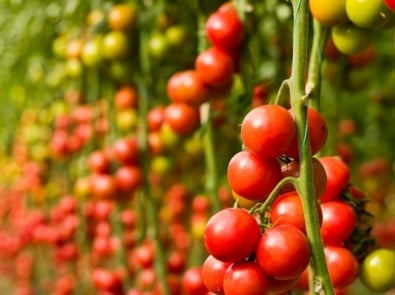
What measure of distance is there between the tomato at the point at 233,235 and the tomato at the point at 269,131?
52 mm

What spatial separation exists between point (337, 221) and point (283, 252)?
177 millimetres

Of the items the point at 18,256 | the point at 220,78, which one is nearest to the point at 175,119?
the point at 220,78

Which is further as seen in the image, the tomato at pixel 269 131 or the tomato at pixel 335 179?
the tomato at pixel 335 179

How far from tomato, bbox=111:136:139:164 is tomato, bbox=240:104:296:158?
82 centimetres

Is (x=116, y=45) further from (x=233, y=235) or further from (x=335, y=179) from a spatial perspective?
(x=233, y=235)

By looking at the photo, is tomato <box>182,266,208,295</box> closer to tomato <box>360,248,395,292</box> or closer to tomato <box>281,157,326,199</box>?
tomato <box>360,248,395,292</box>

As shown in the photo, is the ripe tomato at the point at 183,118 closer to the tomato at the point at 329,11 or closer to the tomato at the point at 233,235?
the tomato at the point at 329,11

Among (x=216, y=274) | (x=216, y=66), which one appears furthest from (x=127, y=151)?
(x=216, y=274)

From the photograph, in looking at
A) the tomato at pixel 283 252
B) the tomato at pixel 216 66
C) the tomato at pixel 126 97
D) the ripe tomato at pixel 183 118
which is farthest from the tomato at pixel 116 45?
A: the tomato at pixel 283 252

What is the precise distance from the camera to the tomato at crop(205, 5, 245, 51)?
921 millimetres

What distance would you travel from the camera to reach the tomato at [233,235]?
21.4 inches

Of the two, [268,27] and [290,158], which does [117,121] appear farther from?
[290,158]

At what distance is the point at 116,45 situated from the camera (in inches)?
53.3

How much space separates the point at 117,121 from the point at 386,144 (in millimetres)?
1176
